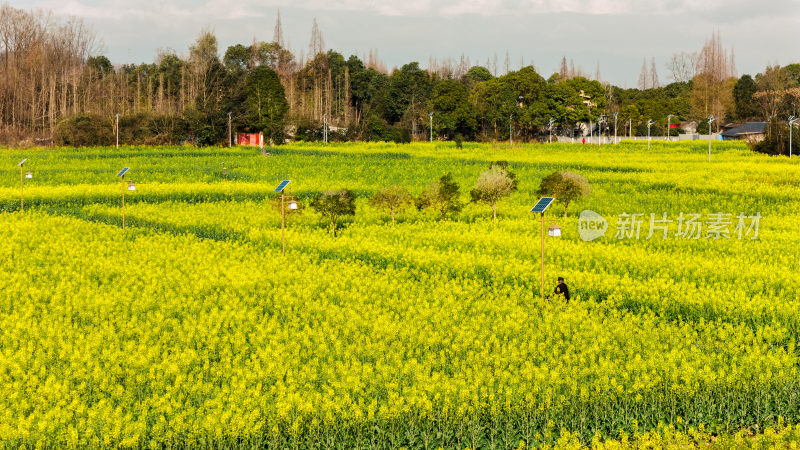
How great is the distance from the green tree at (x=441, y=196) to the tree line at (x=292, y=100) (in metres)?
63.1

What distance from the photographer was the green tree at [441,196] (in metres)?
37.7

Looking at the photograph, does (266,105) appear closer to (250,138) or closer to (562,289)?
(250,138)

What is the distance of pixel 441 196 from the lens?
3772 cm

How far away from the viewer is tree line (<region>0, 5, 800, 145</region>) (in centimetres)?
10062

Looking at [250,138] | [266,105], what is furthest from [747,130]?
[250,138]

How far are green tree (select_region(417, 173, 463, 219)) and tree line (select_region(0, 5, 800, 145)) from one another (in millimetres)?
63140

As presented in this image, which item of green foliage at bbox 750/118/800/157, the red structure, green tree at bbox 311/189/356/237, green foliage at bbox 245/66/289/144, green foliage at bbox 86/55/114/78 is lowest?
green tree at bbox 311/189/356/237

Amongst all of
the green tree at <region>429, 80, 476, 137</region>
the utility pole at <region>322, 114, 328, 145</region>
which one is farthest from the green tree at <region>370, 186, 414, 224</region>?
the green tree at <region>429, 80, 476, 137</region>

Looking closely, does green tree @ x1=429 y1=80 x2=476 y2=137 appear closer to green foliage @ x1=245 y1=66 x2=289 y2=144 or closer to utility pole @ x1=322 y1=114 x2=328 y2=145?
utility pole @ x1=322 y1=114 x2=328 y2=145

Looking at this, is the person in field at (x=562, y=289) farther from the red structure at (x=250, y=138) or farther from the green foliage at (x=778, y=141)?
the red structure at (x=250, y=138)

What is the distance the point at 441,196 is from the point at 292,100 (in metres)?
93.1

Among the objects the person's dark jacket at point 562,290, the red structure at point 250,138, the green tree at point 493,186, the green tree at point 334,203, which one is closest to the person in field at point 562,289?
the person's dark jacket at point 562,290

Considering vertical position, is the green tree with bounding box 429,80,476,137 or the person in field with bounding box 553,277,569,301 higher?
the green tree with bounding box 429,80,476,137

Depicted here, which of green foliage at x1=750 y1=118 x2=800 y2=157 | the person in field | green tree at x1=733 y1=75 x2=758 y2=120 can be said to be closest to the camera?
the person in field
